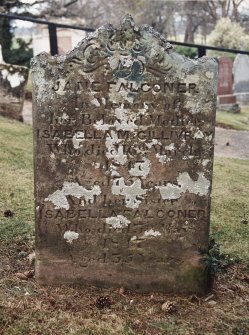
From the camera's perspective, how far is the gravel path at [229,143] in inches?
366

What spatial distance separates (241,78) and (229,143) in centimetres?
1004

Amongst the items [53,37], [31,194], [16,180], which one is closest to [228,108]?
[53,37]

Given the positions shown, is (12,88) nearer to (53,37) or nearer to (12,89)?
(12,89)

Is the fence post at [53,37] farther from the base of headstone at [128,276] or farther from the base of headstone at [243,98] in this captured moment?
the base of headstone at [243,98]

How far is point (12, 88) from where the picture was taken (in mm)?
8867

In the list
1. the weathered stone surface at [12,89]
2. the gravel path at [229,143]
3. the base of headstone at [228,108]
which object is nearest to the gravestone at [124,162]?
the gravel path at [229,143]

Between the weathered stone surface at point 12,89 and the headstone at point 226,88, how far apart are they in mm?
10650

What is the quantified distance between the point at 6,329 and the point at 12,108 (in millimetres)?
6773

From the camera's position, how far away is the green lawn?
4.50 meters

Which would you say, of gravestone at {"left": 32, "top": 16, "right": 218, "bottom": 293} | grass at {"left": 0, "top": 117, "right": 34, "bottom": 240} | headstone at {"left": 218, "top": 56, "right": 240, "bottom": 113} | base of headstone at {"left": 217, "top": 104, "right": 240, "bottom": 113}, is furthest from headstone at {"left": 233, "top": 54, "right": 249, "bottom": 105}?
gravestone at {"left": 32, "top": 16, "right": 218, "bottom": 293}

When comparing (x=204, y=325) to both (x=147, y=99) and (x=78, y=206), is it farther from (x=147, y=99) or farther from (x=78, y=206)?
(x=147, y=99)

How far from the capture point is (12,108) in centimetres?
916

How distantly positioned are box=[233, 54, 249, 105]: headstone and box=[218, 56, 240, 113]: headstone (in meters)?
0.53

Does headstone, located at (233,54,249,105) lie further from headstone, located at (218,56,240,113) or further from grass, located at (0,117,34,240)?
grass, located at (0,117,34,240)
